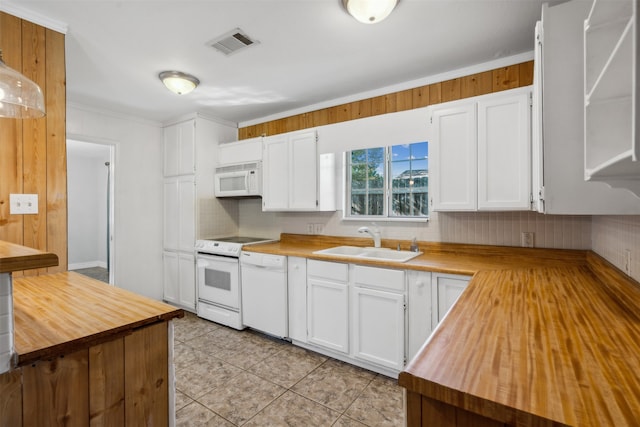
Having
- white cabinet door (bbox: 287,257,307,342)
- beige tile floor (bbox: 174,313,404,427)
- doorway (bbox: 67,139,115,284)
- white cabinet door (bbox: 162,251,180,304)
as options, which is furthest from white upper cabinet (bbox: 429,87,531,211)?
doorway (bbox: 67,139,115,284)

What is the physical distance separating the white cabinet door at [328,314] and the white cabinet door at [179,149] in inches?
87.8

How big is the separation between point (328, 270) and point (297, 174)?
3.67 feet

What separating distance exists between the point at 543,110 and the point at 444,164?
1.05 metres

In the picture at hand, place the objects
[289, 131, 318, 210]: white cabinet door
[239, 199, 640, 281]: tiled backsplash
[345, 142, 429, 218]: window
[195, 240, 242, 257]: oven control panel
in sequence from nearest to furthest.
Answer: [239, 199, 640, 281]: tiled backsplash, [345, 142, 429, 218]: window, [289, 131, 318, 210]: white cabinet door, [195, 240, 242, 257]: oven control panel

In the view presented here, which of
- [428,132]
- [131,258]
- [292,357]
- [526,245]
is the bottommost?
[292,357]

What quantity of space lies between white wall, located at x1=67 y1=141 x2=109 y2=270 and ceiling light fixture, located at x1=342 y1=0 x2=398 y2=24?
20.5 ft

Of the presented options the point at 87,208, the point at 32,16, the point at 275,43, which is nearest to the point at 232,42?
the point at 275,43

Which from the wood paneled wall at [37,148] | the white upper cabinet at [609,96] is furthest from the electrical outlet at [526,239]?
the wood paneled wall at [37,148]

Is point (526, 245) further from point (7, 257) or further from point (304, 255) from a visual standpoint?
point (7, 257)

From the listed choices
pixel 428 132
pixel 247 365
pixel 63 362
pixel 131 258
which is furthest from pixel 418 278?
pixel 131 258

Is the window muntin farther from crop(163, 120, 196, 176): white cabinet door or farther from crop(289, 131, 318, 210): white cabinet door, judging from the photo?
crop(163, 120, 196, 176): white cabinet door

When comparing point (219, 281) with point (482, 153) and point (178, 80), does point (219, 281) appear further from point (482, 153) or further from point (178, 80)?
point (482, 153)

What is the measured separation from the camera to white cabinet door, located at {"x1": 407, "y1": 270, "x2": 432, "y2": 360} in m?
2.13

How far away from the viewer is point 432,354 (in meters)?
0.87
